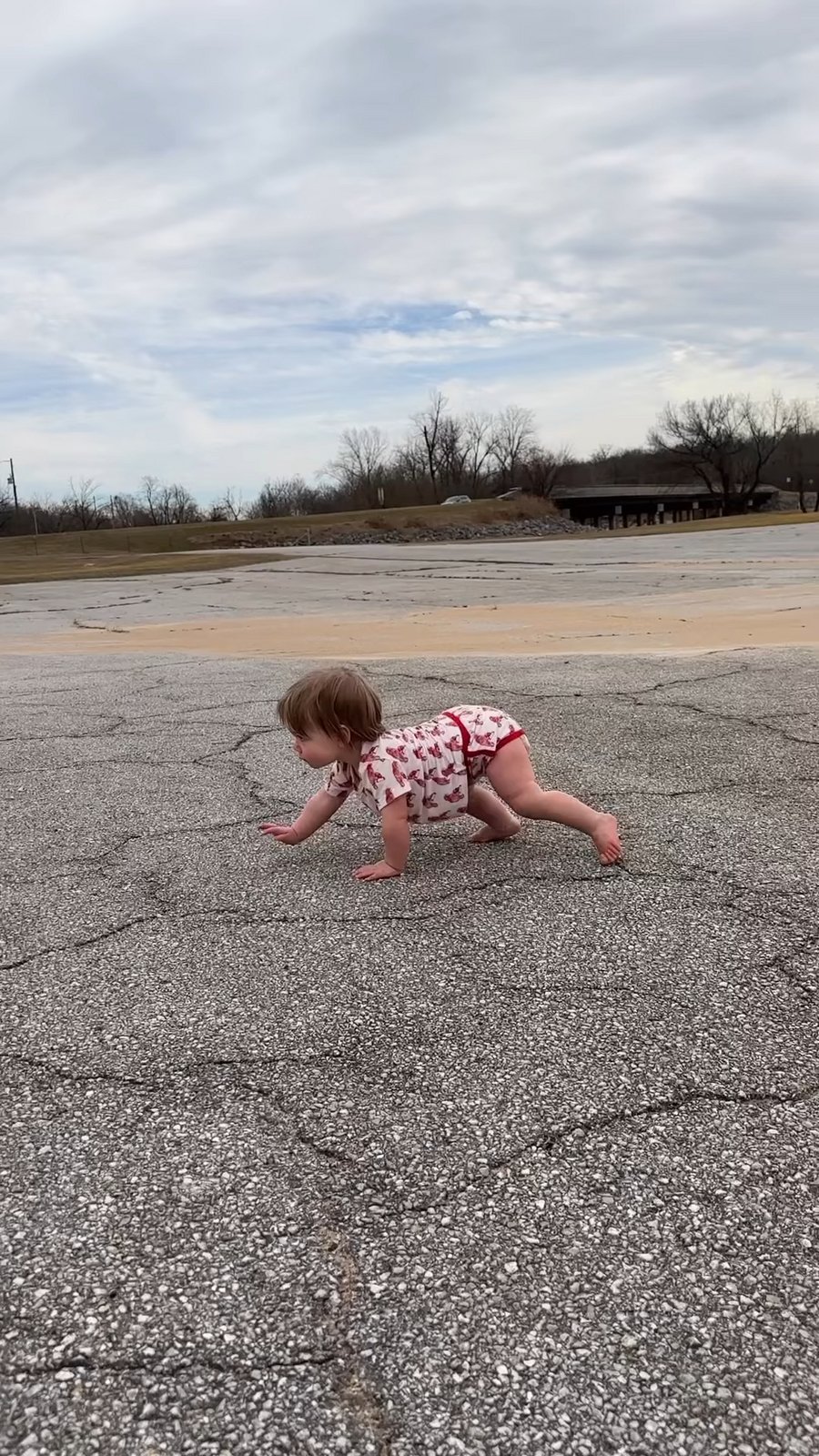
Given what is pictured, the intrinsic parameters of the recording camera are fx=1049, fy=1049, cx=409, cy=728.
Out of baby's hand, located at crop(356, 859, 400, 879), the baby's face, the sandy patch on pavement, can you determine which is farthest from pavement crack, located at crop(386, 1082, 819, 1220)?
the sandy patch on pavement

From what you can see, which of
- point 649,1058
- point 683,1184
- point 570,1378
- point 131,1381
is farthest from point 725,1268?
point 131,1381

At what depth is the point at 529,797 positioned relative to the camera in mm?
3412

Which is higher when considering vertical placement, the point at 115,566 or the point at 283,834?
the point at 115,566

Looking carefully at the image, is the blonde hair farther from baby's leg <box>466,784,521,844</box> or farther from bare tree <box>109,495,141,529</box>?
bare tree <box>109,495,141,529</box>

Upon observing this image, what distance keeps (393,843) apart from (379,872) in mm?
105

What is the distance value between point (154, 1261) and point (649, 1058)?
104 cm

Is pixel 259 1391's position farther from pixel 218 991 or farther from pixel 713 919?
pixel 713 919

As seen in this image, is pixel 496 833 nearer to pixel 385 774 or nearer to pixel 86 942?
pixel 385 774

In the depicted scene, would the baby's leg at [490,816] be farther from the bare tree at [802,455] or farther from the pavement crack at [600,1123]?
the bare tree at [802,455]

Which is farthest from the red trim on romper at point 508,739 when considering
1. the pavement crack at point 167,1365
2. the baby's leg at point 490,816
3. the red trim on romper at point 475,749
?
the pavement crack at point 167,1365

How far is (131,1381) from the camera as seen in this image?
55.4 inches

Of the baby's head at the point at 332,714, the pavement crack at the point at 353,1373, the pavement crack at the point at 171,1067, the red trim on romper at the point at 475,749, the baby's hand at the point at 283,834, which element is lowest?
the pavement crack at the point at 353,1373

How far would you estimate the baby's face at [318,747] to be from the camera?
337 cm

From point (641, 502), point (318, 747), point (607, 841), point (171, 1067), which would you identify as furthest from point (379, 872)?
point (641, 502)
